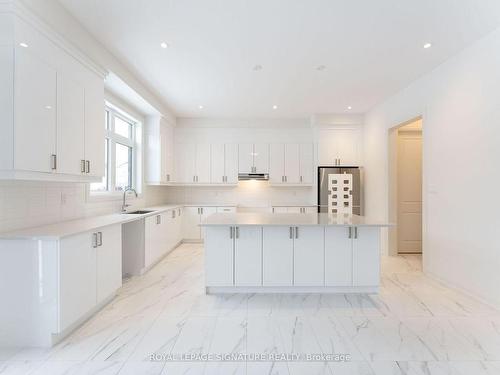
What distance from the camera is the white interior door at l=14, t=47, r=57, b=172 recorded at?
1902 mm

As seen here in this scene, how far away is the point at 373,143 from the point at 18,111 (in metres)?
5.23

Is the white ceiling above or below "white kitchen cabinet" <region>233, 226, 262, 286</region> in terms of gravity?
above

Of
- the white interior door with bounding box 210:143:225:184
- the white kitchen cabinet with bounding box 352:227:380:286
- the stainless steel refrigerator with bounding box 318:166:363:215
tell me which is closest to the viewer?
the white kitchen cabinet with bounding box 352:227:380:286

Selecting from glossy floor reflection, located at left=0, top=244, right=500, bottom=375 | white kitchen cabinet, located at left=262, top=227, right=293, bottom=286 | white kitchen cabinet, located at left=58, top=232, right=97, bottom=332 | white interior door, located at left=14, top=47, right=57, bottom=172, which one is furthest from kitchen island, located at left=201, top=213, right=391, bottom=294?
white interior door, located at left=14, top=47, right=57, bottom=172

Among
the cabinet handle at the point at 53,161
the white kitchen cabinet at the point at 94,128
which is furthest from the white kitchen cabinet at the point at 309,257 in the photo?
the cabinet handle at the point at 53,161

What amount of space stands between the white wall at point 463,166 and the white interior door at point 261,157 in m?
2.81

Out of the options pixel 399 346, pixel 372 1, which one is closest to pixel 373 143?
pixel 372 1

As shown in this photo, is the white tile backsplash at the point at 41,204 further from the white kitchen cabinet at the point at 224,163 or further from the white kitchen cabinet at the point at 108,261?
the white kitchen cabinet at the point at 224,163

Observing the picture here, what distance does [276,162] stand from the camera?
5.97 meters

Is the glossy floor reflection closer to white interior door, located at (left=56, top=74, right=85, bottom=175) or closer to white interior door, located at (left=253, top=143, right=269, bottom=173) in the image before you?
white interior door, located at (left=56, top=74, right=85, bottom=175)

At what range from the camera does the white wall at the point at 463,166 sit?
2.70m

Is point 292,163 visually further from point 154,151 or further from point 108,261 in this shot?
point 108,261

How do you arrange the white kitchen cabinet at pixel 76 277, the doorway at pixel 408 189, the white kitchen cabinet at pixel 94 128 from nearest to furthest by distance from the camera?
the white kitchen cabinet at pixel 76 277 < the white kitchen cabinet at pixel 94 128 < the doorway at pixel 408 189

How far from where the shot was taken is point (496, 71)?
2.67 meters
